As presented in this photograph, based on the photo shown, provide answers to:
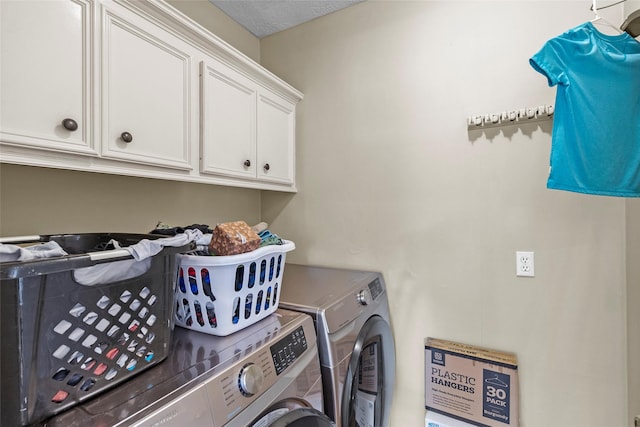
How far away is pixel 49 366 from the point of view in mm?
535

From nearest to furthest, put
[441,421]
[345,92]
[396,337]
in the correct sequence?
[441,421] → [396,337] → [345,92]

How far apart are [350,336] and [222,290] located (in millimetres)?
574

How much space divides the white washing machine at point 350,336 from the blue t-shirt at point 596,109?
3.10 feet

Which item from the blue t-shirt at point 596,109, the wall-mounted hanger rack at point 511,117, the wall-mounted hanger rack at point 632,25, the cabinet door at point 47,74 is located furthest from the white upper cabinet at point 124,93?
the wall-mounted hanger rack at point 632,25

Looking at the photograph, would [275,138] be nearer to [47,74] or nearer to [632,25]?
[47,74]

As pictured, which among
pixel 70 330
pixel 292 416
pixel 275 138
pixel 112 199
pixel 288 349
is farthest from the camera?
pixel 275 138

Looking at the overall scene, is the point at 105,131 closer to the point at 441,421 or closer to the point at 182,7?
the point at 182,7

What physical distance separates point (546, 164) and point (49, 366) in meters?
1.82

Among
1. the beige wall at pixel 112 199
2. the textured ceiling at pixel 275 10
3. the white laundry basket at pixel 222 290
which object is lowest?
the white laundry basket at pixel 222 290

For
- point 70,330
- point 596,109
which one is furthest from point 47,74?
point 596,109

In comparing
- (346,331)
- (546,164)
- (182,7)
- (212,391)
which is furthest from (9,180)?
(546,164)

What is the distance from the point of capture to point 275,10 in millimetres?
1803

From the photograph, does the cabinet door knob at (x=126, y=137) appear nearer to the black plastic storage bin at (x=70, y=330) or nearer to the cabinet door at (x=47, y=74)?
the cabinet door at (x=47, y=74)

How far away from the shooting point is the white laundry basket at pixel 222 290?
89cm
